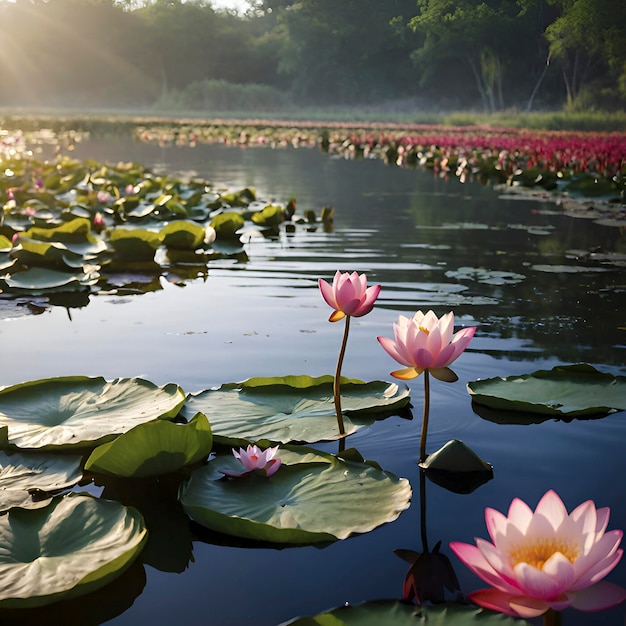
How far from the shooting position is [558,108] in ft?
37.2

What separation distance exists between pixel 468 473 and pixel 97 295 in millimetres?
2303

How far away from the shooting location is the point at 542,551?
0.91m

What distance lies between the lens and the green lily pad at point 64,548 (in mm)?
1128

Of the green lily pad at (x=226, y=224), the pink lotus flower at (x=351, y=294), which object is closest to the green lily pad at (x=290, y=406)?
the pink lotus flower at (x=351, y=294)

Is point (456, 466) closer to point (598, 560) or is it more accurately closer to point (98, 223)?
point (598, 560)

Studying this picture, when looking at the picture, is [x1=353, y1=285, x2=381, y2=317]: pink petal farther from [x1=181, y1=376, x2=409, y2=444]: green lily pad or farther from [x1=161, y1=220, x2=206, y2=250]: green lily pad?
[x1=161, y1=220, x2=206, y2=250]: green lily pad

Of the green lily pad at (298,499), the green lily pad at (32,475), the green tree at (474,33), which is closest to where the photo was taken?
the green lily pad at (298,499)

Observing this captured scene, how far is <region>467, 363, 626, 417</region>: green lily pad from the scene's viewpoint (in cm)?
197

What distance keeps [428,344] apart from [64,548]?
2.49ft

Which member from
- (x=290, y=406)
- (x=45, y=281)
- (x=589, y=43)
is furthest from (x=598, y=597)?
(x=589, y=43)

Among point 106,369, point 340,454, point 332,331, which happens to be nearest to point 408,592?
point 340,454

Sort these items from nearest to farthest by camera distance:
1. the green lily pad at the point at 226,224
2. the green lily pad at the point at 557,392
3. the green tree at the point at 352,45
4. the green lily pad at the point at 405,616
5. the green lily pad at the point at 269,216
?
the green lily pad at the point at 405,616 → the green lily pad at the point at 557,392 → the green lily pad at the point at 226,224 → the green lily pad at the point at 269,216 → the green tree at the point at 352,45

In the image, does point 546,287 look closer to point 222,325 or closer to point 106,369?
point 222,325

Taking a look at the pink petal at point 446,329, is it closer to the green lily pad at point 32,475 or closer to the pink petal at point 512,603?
the pink petal at point 512,603
